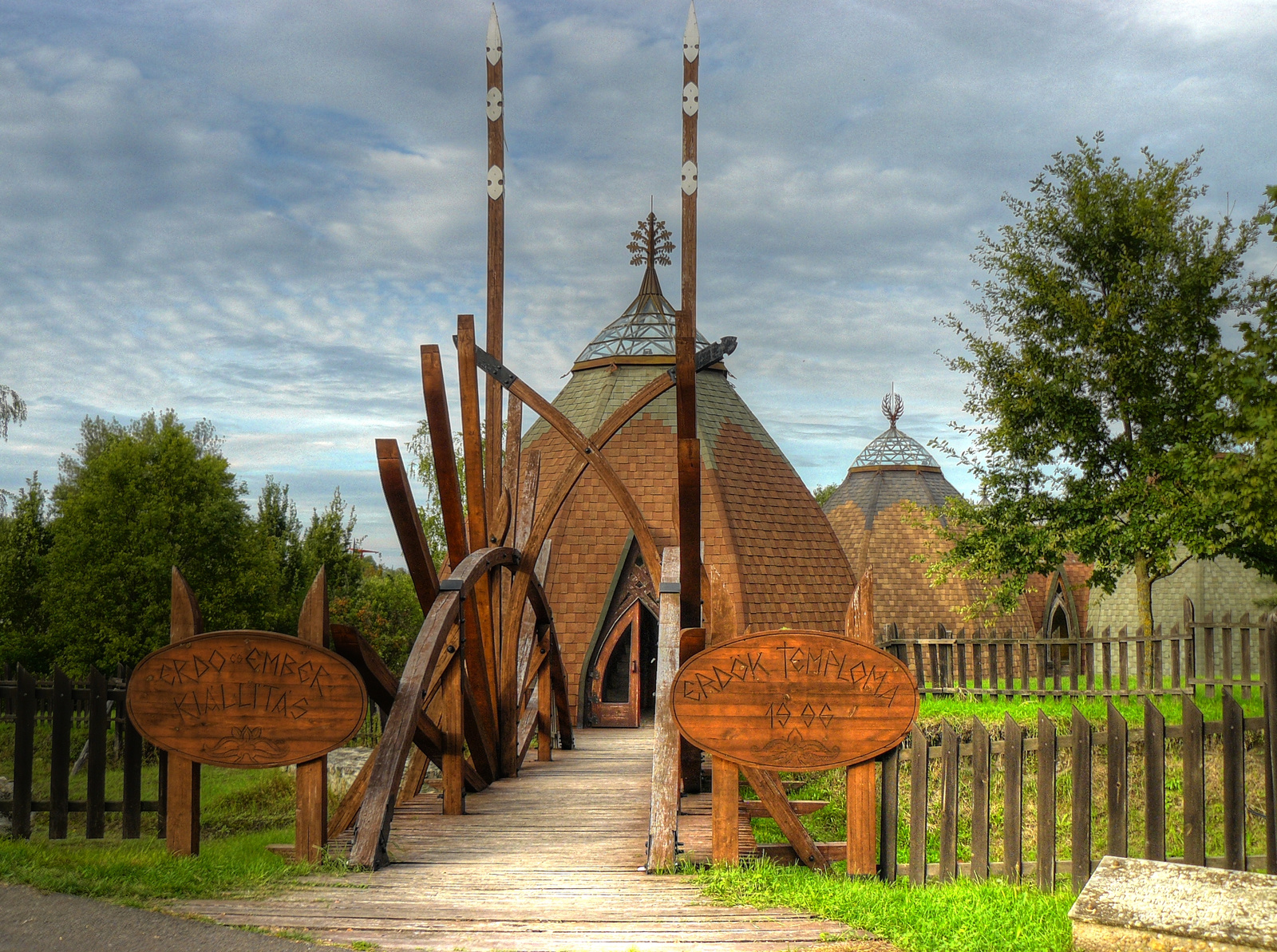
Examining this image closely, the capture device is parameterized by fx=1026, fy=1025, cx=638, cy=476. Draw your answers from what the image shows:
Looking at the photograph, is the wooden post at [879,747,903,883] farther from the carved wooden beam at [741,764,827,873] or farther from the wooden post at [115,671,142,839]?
the wooden post at [115,671,142,839]

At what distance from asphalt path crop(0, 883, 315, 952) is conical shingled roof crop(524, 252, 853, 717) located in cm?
1083

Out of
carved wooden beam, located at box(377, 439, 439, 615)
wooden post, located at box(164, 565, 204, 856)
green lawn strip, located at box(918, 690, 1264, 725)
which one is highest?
carved wooden beam, located at box(377, 439, 439, 615)

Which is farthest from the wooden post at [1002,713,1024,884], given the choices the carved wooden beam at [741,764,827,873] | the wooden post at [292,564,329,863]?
the wooden post at [292,564,329,863]

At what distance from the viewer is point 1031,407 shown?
50.1 feet

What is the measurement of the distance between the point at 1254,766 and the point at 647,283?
11.7m

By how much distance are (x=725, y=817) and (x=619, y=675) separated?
10.6 metres

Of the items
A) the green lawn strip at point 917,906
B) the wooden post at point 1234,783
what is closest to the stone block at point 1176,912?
the green lawn strip at point 917,906

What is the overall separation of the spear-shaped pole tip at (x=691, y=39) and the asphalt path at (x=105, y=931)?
7.46 m

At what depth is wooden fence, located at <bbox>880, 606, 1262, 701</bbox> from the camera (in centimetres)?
1330

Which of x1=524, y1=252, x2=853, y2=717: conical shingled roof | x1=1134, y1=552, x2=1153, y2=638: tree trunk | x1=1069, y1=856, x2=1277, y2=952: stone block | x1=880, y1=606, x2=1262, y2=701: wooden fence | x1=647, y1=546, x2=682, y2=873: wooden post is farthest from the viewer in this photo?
x1=524, y1=252, x2=853, y2=717: conical shingled roof

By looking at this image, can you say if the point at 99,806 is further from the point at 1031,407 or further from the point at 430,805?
the point at 1031,407

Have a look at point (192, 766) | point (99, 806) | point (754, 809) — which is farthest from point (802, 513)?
point (192, 766)

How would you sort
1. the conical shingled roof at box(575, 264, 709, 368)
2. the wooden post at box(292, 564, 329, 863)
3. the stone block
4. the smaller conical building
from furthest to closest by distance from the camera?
the smaller conical building → the conical shingled roof at box(575, 264, 709, 368) → the wooden post at box(292, 564, 329, 863) → the stone block

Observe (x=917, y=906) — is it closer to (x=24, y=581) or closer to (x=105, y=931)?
(x=105, y=931)
